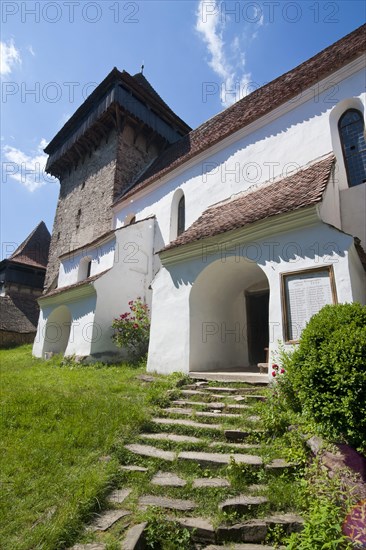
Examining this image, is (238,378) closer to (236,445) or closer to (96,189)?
(236,445)

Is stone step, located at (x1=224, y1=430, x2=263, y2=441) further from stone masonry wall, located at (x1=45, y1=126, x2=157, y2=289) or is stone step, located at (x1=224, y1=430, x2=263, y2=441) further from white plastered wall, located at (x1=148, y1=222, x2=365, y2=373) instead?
stone masonry wall, located at (x1=45, y1=126, x2=157, y2=289)

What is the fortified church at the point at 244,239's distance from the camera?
6.20 m

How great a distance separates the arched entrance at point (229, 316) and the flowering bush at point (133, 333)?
2914 mm

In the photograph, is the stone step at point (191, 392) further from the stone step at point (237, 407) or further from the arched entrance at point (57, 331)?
the arched entrance at point (57, 331)

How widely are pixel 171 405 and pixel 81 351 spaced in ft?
19.3

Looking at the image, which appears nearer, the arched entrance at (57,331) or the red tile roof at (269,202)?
the red tile roof at (269,202)

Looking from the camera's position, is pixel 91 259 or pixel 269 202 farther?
pixel 91 259

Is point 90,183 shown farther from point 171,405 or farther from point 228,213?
point 171,405

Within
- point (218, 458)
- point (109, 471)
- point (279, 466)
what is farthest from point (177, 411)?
point (279, 466)

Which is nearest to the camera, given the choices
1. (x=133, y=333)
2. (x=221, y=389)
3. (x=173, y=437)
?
(x=173, y=437)

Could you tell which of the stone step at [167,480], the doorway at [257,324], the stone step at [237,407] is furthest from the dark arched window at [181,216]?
the stone step at [167,480]

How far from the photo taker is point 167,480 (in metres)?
3.57

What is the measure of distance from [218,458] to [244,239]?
4.56 m

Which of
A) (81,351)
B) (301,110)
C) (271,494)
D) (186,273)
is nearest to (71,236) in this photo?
(81,351)
